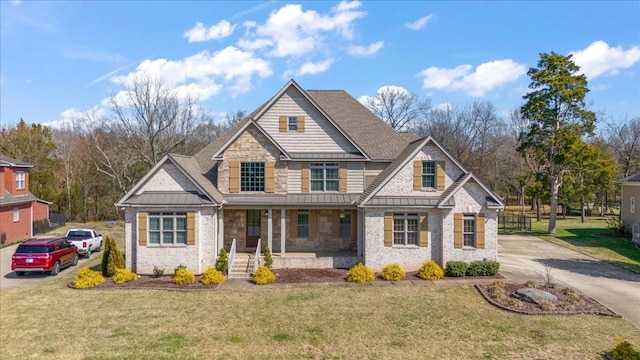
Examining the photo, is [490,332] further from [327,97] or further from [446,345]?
[327,97]

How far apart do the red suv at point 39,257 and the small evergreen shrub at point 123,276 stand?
4.03 m

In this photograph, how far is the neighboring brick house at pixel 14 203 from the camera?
99.9ft

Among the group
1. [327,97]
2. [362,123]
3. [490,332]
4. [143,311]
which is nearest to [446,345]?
[490,332]

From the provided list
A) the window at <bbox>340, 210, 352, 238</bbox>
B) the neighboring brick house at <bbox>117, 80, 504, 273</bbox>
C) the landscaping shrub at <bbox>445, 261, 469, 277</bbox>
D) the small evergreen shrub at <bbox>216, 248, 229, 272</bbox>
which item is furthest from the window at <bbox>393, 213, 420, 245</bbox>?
the small evergreen shrub at <bbox>216, 248, 229, 272</bbox>

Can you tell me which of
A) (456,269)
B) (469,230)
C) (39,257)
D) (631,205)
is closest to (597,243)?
(631,205)

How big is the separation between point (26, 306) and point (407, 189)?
17.5 meters

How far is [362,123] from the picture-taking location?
26.9 m

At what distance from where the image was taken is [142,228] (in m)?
20.0

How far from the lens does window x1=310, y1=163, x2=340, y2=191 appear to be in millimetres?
23219

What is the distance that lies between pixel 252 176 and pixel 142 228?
6311 mm

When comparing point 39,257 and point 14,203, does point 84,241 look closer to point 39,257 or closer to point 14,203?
point 39,257

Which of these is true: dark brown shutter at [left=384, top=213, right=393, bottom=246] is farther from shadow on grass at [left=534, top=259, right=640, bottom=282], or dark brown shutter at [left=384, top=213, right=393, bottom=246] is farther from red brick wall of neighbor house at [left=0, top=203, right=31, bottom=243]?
red brick wall of neighbor house at [left=0, top=203, right=31, bottom=243]

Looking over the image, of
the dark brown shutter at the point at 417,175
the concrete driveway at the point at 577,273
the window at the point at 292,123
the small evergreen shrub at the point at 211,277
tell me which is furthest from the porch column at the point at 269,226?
the concrete driveway at the point at 577,273

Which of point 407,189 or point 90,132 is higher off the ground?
point 90,132
